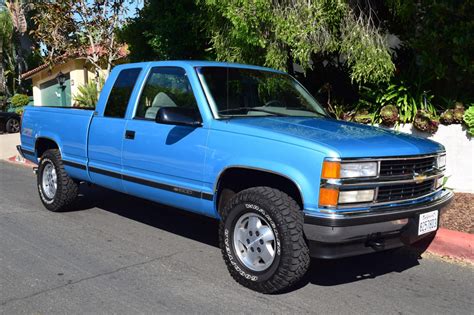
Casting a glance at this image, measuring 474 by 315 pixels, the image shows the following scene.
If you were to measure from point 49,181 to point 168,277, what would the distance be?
10.4ft

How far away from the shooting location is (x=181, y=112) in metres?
4.43

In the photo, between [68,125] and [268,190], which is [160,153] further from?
[68,125]

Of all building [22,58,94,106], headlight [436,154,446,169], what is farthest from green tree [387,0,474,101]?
building [22,58,94,106]

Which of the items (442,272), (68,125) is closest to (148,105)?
(68,125)

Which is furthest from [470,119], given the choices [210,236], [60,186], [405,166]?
[60,186]

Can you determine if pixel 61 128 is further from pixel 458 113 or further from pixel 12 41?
pixel 12 41

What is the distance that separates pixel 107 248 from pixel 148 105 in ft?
5.10

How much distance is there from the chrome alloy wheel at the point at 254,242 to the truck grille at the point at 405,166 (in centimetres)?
101

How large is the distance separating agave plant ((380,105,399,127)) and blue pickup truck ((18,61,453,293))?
2.63 metres

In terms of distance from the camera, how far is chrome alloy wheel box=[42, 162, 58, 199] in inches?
265

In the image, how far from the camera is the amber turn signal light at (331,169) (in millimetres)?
3617

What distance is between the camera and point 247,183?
14.8ft

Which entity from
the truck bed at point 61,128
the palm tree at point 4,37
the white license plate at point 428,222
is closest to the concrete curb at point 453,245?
the white license plate at point 428,222

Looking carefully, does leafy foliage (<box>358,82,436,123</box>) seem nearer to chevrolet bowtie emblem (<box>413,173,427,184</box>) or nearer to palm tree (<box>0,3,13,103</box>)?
chevrolet bowtie emblem (<box>413,173,427,184</box>)
